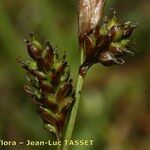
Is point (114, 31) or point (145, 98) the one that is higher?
point (114, 31)

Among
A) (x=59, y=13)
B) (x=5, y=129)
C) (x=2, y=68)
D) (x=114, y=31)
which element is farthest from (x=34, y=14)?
(x=114, y=31)

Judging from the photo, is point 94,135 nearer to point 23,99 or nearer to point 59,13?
point 23,99

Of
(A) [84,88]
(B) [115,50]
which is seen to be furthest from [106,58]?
(A) [84,88]

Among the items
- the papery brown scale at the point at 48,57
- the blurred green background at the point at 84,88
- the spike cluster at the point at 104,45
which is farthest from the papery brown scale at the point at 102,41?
the blurred green background at the point at 84,88

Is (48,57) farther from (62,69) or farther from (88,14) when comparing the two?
(88,14)

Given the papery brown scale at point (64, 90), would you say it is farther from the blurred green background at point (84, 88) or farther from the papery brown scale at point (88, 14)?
the blurred green background at point (84, 88)
